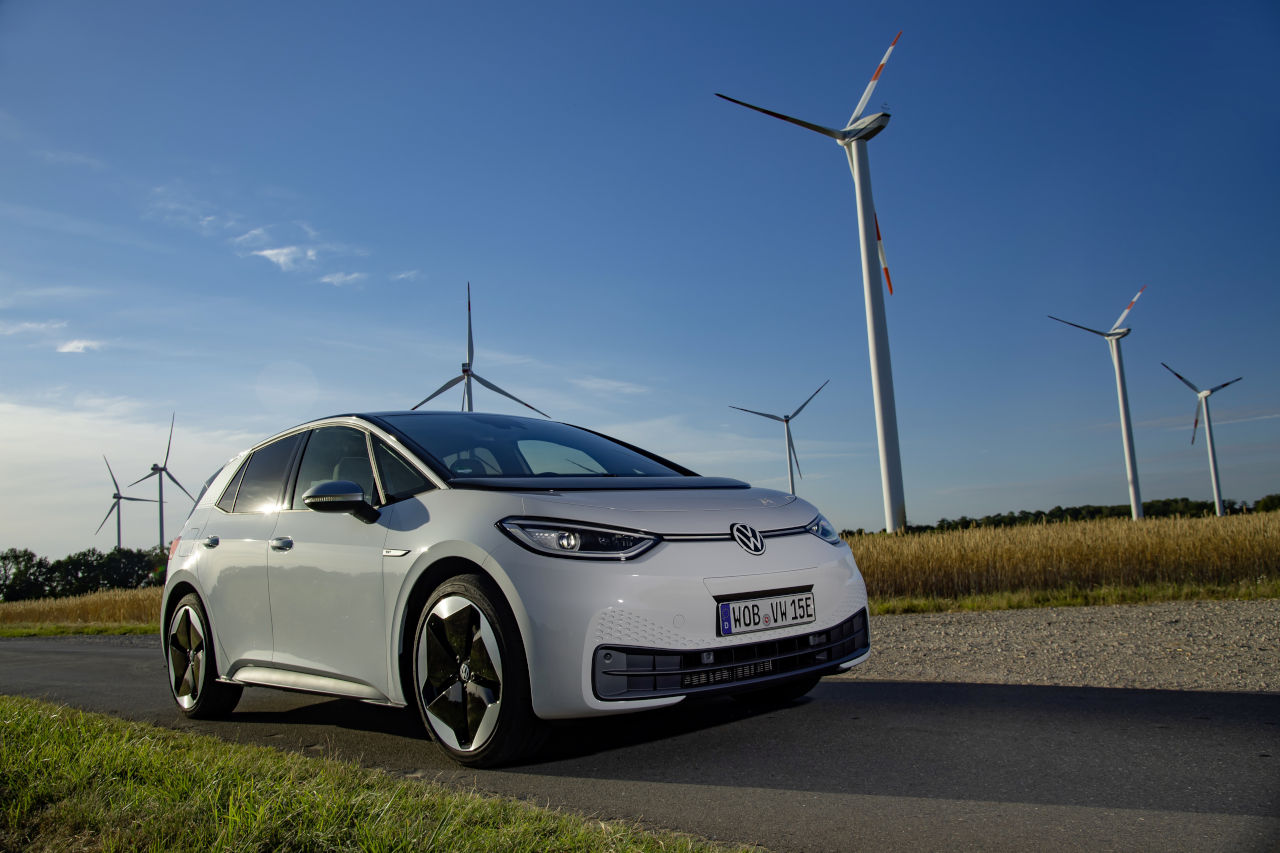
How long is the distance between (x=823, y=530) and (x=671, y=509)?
3.00 ft

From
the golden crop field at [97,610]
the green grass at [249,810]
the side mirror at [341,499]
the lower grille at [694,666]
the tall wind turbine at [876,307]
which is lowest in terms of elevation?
the golden crop field at [97,610]

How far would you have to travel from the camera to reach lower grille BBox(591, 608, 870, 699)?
11.2 feet

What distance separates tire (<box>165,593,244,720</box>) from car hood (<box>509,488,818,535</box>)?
Answer: 2806mm

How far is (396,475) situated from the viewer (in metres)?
4.40

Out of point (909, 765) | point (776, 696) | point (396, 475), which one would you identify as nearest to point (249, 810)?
point (396, 475)

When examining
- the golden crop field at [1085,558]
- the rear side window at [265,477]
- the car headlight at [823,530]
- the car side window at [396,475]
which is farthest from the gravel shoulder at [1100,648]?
the rear side window at [265,477]

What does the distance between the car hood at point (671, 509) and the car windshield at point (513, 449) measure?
2.23ft

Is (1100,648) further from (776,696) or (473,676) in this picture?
(473,676)

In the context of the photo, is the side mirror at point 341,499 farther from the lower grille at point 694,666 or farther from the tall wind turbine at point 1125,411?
the tall wind turbine at point 1125,411

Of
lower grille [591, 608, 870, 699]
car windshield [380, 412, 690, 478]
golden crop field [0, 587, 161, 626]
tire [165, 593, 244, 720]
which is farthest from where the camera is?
golden crop field [0, 587, 161, 626]

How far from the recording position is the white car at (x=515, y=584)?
11.3 feet

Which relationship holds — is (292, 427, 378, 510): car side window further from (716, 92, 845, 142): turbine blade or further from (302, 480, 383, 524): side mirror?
(716, 92, 845, 142): turbine blade

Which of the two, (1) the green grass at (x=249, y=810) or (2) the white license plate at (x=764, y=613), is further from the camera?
(2) the white license plate at (x=764, y=613)

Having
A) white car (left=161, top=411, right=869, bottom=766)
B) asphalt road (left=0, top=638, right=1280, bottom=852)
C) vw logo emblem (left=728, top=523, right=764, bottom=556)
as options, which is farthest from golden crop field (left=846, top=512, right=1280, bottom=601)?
vw logo emblem (left=728, top=523, right=764, bottom=556)
